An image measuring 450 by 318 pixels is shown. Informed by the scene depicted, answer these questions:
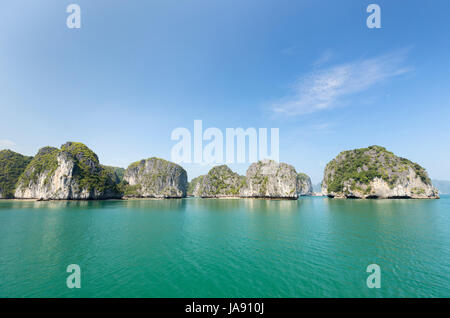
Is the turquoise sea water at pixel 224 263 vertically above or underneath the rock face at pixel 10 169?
underneath

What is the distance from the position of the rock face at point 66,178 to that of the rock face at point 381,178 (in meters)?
209

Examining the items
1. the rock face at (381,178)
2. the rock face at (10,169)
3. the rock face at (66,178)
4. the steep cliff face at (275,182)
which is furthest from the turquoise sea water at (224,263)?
the rock face at (10,169)

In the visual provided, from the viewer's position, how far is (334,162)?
18925 cm

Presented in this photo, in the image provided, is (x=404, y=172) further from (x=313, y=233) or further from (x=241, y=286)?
(x=241, y=286)

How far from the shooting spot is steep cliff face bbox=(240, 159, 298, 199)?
502ft

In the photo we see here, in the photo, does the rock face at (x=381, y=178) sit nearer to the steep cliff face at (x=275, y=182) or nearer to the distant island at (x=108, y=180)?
the distant island at (x=108, y=180)

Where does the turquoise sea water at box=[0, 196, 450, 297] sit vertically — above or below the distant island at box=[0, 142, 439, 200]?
below

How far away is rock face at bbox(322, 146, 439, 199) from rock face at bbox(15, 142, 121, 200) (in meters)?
209

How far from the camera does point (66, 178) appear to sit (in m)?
131

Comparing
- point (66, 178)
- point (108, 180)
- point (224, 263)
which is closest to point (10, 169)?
point (66, 178)

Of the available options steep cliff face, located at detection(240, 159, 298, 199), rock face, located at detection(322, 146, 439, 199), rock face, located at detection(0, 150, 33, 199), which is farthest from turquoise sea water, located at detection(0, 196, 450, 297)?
rock face, located at detection(0, 150, 33, 199)

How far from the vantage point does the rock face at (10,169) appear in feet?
480

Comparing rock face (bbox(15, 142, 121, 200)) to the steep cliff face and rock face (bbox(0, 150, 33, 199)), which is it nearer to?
rock face (bbox(0, 150, 33, 199))
